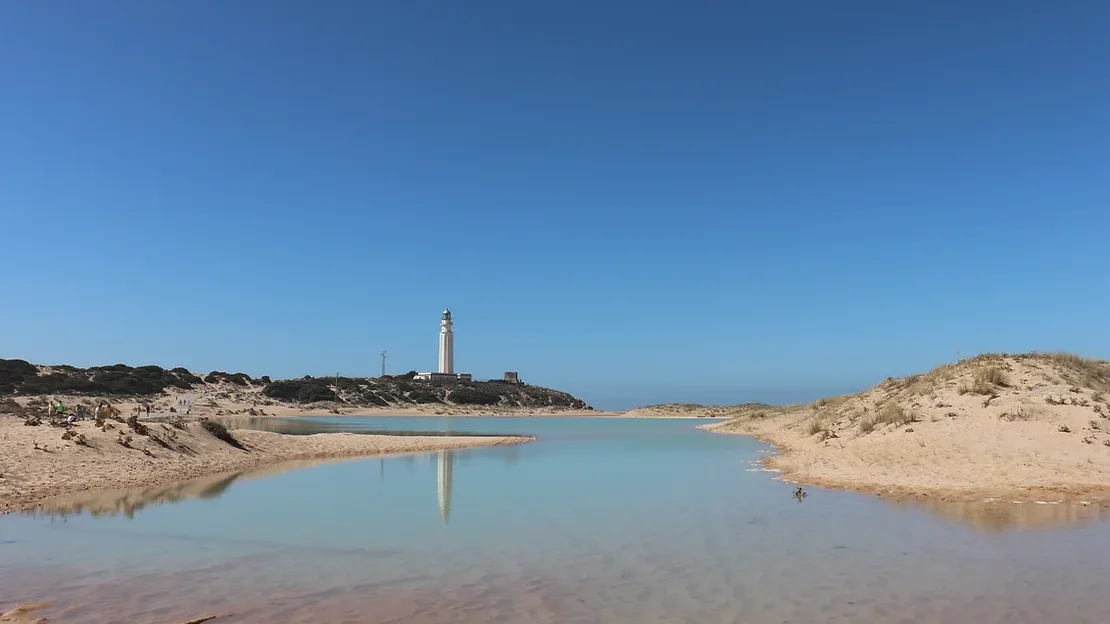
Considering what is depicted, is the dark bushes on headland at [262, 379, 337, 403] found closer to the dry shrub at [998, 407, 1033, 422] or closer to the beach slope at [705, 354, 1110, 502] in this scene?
the beach slope at [705, 354, 1110, 502]

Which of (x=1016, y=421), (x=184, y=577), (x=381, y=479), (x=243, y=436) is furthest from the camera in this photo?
(x=243, y=436)

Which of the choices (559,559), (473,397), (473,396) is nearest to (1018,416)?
(559,559)

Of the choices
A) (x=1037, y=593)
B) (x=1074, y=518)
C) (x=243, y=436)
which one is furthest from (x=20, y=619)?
(x=243, y=436)

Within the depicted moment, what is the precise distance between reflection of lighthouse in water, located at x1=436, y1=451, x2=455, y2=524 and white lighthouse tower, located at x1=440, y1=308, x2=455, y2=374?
246ft

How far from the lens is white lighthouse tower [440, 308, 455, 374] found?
104312 mm

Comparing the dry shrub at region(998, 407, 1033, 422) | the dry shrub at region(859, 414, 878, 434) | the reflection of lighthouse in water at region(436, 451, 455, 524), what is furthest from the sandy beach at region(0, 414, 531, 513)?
the dry shrub at region(998, 407, 1033, 422)

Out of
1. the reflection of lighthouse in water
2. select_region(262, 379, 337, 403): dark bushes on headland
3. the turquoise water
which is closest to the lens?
the turquoise water

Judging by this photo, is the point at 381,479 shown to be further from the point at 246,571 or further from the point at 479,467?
the point at 246,571

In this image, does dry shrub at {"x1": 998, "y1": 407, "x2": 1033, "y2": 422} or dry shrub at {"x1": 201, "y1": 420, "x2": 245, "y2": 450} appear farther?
dry shrub at {"x1": 201, "y1": 420, "x2": 245, "y2": 450}

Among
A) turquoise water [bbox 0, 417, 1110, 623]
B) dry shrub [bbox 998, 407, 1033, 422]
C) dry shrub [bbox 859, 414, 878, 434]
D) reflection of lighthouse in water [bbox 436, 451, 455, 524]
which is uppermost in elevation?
dry shrub [bbox 998, 407, 1033, 422]

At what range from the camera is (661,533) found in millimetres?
12500

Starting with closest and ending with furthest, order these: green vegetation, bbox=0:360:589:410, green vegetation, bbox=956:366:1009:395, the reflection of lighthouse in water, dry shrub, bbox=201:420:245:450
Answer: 1. the reflection of lighthouse in water
2. green vegetation, bbox=956:366:1009:395
3. dry shrub, bbox=201:420:245:450
4. green vegetation, bbox=0:360:589:410

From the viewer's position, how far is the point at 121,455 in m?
20.7

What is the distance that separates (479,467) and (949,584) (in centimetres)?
1784
